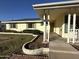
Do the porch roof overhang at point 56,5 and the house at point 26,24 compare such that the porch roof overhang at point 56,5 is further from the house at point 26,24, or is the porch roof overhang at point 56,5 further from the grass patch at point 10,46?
the house at point 26,24

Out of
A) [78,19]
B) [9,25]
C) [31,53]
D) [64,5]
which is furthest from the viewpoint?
[9,25]

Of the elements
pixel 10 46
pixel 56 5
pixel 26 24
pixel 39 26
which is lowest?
pixel 10 46

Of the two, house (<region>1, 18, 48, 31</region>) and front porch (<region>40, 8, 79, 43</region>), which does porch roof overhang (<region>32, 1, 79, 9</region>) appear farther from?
house (<region>1, 18, 48, 31</region>)

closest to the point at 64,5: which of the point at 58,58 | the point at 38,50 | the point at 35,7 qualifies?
the point at 35,7

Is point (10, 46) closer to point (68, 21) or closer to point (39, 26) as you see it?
point (68, 21)

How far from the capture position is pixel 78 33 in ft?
36.9

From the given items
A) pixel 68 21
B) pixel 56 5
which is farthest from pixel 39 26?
pixel 56 5

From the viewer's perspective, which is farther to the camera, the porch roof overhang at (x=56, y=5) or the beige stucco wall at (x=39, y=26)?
the beige stucco wall at (x=39, y=26)

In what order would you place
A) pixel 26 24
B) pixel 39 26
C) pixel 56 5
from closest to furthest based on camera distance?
pixel 56 5 < pixel 39 26 < pixel 26 24

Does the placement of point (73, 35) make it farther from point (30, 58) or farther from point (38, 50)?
point (30, 58)

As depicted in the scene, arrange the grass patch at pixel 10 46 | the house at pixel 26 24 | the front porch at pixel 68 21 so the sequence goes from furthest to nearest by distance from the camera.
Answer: the house at pixel 26 24 < the front porch at pixel 68 21 < the grass patch at pixel 10 46

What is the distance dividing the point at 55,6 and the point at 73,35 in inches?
97.0

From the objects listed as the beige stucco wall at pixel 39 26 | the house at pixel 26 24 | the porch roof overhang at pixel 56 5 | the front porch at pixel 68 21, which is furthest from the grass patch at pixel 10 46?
the house at pixel 26 24

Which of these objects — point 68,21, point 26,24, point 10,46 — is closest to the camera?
point 68,21
